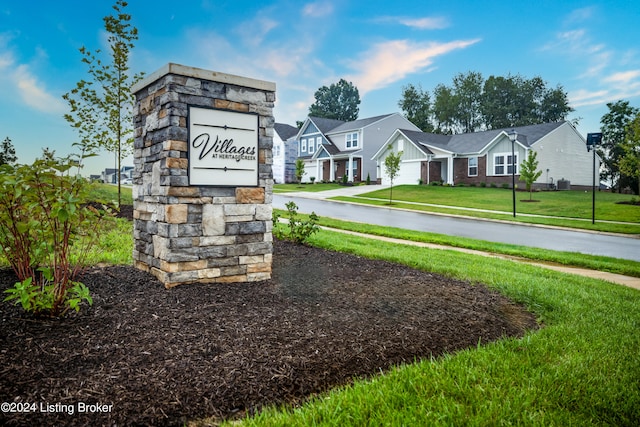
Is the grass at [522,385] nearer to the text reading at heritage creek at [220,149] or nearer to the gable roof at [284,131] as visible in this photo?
the text reading at heritage creek at [220,149]

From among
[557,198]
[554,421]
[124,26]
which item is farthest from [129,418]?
[557,198]

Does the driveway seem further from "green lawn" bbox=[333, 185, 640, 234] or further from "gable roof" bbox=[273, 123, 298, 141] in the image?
"gable roof" bbox=[273, 123, 298, 141]

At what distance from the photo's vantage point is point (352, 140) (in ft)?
132

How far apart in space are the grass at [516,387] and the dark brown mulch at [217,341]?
281 mm

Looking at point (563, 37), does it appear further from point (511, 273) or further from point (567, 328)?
point (567, 328)

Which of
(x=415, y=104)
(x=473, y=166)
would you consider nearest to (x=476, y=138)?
(x=473, y=166)

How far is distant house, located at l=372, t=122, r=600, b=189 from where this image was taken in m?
31.9

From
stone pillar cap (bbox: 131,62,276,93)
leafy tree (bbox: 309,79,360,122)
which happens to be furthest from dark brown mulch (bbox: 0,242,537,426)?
leafy tree (bbox: 309,79,360,122)

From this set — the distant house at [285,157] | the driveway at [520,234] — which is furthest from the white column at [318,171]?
the driveway at [520,234]

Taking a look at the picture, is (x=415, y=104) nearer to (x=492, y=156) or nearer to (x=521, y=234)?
(x=492, y=156)

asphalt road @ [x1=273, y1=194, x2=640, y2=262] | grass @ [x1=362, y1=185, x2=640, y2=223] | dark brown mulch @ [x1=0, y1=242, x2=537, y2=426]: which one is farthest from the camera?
grass @ [x1=362, y1=185, x2=640, y2=223]

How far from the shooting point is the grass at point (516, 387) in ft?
7.60

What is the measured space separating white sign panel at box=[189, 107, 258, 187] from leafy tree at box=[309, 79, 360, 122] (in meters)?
68.4

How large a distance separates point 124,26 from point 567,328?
13.0 meters
